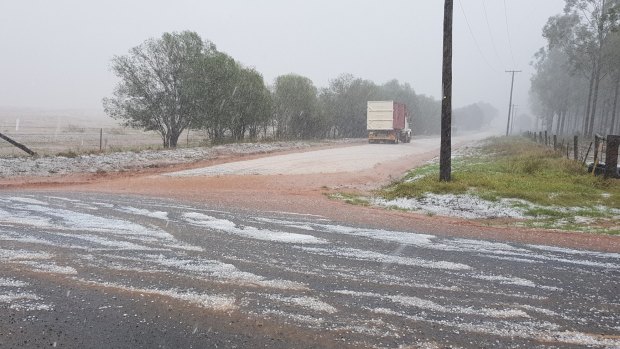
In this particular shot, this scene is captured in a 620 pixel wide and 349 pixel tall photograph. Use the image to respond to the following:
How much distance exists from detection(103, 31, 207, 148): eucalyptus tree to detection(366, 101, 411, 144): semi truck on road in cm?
1935

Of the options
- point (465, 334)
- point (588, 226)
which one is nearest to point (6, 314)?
point (465, 334)

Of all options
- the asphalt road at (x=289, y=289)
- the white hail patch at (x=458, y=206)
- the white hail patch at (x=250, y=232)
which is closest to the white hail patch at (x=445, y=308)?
the asphalt road at (x=289, y=289)

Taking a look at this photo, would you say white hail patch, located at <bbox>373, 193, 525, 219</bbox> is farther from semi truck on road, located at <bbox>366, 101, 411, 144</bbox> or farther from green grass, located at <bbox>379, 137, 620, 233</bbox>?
semi truck on road, located at <bbox>366, 101, 411, 144</bbox>

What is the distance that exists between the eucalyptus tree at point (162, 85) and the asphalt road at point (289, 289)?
20.8 metres

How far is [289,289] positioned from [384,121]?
38.8 meters

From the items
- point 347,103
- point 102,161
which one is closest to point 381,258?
Answer: point 102,161

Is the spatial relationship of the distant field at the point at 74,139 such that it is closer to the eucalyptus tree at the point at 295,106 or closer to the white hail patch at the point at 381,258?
the eucalyptus tree at the point at 295,106

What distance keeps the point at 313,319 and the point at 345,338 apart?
433 millimetres

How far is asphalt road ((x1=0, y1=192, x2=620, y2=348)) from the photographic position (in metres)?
3.53

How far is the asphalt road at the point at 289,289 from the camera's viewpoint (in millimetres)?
3525

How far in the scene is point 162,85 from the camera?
27.3 m

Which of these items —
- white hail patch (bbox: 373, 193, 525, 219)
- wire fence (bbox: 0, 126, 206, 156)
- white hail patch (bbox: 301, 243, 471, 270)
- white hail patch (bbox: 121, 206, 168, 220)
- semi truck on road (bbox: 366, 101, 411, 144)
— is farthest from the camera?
semi truck on road (bbox: 366, 101, 411, 144)

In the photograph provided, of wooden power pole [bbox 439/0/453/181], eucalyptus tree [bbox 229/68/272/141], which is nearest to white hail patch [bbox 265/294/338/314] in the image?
wooden power pole [bbox 439/0/453/181]

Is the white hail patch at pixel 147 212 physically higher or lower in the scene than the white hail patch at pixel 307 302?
lower
